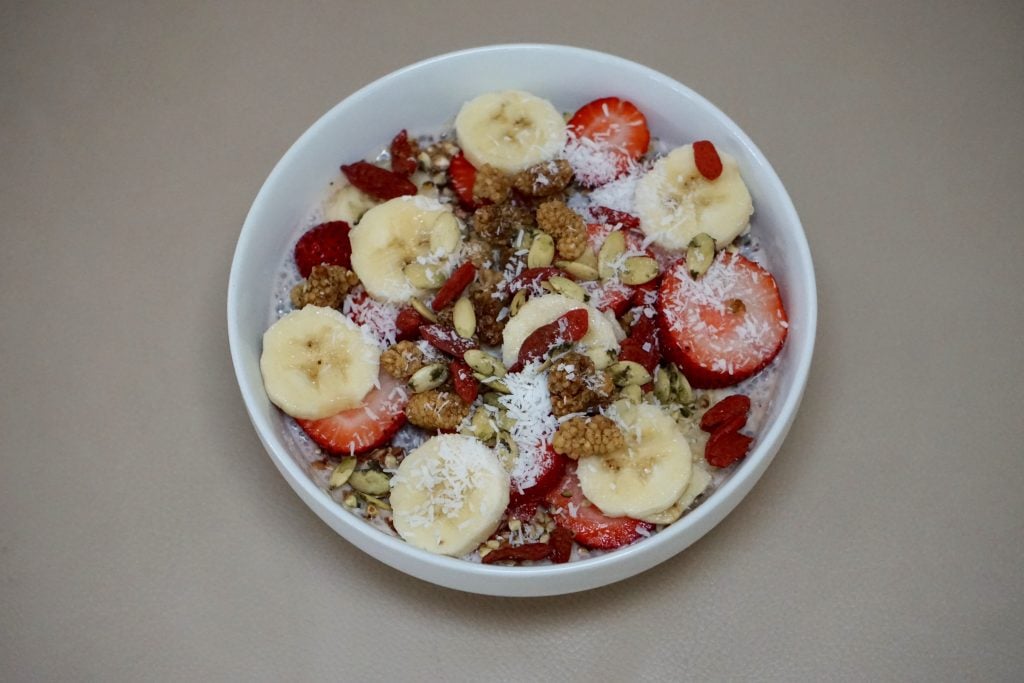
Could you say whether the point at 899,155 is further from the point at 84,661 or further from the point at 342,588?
the point at 84,661

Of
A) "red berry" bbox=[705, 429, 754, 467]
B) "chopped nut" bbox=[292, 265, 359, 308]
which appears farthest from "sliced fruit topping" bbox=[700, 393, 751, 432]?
"chopped nut" bbox=[292, 265, 359, 308]

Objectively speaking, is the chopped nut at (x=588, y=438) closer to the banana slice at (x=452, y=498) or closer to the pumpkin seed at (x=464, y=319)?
the banana slice at (x=452, y=498)

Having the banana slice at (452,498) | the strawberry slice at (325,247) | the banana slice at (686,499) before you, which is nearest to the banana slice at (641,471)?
the banana slice at (686,499)

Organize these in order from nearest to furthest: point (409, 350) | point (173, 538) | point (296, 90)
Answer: point (409, 350) < point (173, 538) < point (296, 90)

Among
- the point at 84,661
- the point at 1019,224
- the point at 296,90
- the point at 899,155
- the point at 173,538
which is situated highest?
the point at 296,90

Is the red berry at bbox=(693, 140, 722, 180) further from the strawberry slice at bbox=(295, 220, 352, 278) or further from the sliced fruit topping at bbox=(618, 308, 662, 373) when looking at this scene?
the strawberry slice at bbox=(295, 220, 352, 278)

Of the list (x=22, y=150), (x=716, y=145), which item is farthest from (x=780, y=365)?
(x=22, y=150)

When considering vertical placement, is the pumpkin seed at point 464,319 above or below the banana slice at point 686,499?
above
